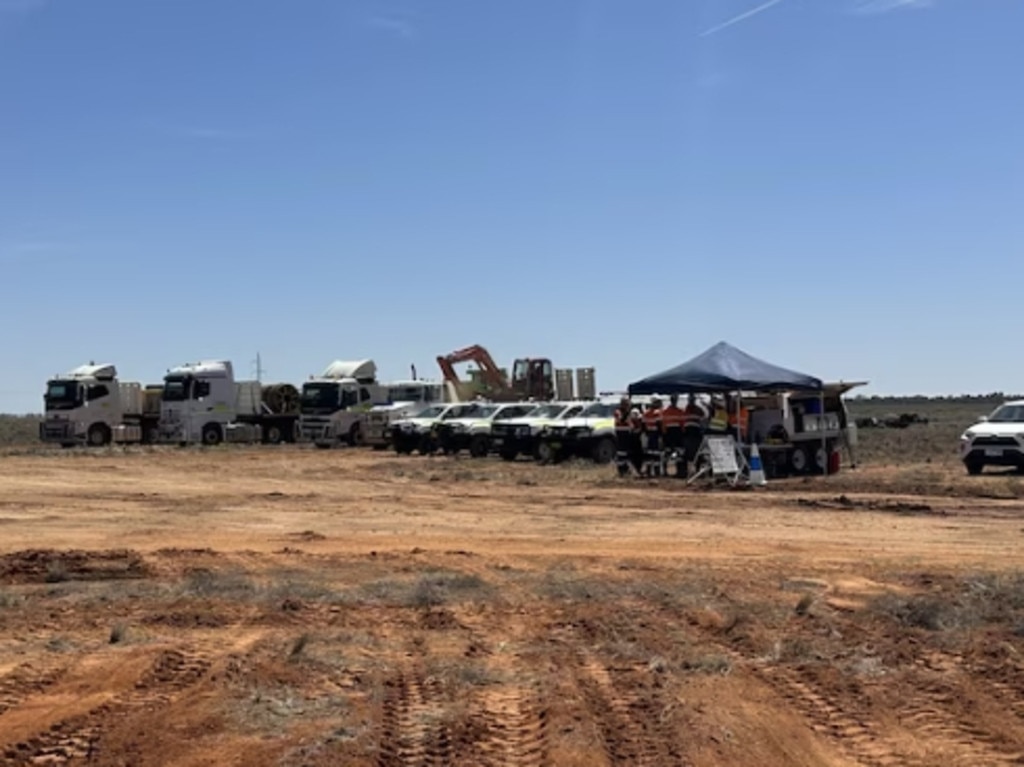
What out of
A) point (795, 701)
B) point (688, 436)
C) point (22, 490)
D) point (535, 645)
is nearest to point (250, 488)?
point (22, 490)

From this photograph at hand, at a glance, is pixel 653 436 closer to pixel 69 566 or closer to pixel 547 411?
pixel 547 411

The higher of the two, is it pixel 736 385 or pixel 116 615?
pixel 736 385

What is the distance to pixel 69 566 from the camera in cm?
1266

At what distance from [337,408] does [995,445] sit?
2545 centimetres

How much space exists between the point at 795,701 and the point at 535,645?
2.19 metres

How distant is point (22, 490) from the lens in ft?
79.7

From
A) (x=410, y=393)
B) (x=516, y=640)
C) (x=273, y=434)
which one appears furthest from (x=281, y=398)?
(x=516, y=640)

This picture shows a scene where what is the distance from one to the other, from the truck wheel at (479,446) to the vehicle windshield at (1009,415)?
45.0 ft

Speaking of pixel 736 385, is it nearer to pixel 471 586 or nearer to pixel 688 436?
pixel 688 436

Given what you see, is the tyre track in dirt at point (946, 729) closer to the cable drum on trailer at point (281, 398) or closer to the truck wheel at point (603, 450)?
the truck wheel at point (603, 450)

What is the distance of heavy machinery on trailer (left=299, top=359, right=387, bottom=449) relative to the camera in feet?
146

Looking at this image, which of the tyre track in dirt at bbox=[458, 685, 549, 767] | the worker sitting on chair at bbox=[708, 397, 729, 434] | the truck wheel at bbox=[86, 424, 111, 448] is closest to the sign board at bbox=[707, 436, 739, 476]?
the worker sitting on chair at bbox=[708, 397, 729, 434]

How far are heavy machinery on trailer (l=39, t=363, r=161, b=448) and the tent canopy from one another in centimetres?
2706

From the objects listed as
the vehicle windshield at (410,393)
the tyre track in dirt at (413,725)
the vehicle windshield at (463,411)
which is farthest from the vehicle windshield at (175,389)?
the tyre track in dirt at (413,725)
